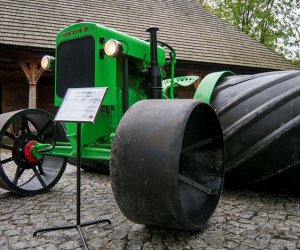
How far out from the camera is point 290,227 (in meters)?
2.38

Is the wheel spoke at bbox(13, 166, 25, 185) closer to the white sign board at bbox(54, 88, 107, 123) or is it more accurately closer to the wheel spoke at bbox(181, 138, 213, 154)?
the white sign board at bbox(54, 88, 107, 123)

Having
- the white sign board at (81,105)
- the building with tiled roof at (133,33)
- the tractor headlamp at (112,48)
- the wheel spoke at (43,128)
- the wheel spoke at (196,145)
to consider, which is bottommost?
the wheel spoke at (43,128)

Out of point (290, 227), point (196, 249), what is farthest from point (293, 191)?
point (196, 249)

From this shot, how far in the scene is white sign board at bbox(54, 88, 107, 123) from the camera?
2.26 m

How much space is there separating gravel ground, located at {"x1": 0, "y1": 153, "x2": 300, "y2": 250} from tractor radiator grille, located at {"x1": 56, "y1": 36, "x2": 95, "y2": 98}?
1016mm

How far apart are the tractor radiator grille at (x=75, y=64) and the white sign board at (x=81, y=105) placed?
26 cm

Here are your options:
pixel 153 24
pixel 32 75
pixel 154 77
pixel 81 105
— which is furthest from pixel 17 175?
pixel 153 24

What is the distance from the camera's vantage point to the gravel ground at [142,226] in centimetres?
213

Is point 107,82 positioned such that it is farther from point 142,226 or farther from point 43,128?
point 43,128

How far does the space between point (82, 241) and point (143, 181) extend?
63cm

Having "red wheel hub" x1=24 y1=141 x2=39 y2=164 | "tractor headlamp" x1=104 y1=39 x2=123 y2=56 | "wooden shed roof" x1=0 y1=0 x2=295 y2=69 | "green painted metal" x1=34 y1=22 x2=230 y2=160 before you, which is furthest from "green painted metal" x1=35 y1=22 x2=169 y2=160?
"wooden shed roof" x1=0 y1=0 x2=295 y2=69

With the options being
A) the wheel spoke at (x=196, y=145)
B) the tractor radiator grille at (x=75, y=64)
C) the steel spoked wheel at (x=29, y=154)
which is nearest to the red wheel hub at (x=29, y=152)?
the steel spoked wheel at (x=29, y=154)

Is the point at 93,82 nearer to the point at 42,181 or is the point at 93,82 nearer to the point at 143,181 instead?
the point at 143,181

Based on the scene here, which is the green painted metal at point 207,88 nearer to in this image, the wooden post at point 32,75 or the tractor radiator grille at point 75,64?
the tractor radiator grille at point 75,64
